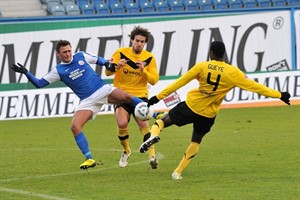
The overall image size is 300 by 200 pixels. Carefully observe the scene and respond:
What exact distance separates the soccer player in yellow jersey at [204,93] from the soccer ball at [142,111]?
1.66 ft

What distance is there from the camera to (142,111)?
Answer: 1195 cm

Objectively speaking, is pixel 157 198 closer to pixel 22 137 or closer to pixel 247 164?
pixel 247 164

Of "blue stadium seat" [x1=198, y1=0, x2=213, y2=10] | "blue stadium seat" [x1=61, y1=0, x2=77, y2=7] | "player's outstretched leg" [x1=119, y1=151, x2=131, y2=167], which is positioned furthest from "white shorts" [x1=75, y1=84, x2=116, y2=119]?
"blue stadium seat" [x1=198, y1=0, x2=213, y2=10]

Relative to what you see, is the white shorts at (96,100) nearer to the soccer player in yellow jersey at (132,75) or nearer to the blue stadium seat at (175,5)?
the soccer player in yellow jersey at (132,75)

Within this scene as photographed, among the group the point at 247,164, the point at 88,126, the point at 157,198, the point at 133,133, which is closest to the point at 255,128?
the point at 133,133

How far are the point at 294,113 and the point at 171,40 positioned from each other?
6529mm

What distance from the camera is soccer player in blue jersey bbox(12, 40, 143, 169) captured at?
12.2 metres

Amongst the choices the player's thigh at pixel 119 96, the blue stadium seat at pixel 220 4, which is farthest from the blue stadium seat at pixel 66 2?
the player's thigh at pixel 119 96

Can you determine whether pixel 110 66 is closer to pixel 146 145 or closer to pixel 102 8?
pixel 146 145

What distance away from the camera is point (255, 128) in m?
19.6

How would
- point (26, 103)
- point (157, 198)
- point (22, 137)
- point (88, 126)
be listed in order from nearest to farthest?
point (157, 198)
point (22, 137)
point (88, 126)
point (26, 103)

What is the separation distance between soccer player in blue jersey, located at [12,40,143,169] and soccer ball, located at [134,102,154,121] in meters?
0.30

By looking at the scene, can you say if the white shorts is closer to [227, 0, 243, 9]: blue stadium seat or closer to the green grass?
the green grass

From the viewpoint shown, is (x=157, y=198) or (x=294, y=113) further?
A: (x=294, y=113)
